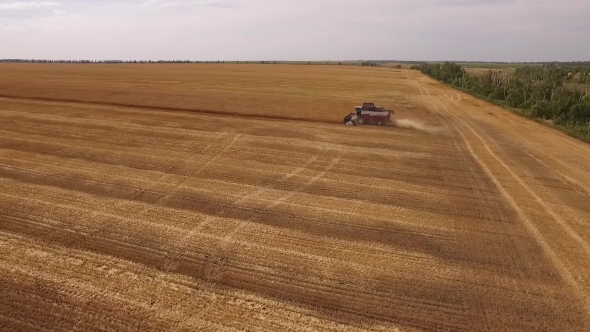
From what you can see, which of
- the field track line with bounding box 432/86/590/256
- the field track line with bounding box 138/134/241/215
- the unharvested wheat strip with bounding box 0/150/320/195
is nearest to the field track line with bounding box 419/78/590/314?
the field track line with bounding box 432/86/590/256

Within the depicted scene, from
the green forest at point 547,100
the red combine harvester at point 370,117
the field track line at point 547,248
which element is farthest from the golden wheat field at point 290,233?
the green forest at point 547,100

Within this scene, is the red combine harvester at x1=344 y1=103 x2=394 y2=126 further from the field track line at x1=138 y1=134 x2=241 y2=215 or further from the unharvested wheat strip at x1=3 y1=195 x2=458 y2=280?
the unharvested wheat strip at x1=3 y1=195 x2=458 y2=280

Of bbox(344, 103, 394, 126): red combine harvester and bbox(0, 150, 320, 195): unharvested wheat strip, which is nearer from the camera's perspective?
bbox(0, 150, 320, 195): unharvested wheat strip

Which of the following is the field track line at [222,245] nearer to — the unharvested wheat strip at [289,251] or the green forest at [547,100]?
the unharvested wheat strip at [289,251]

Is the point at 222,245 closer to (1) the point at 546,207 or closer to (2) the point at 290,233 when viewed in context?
(2) the point at 290,233

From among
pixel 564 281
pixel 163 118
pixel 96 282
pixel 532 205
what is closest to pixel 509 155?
pixel 532 205

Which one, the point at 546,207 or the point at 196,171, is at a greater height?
the point at 196,171

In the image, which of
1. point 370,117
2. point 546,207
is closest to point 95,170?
point 546,207

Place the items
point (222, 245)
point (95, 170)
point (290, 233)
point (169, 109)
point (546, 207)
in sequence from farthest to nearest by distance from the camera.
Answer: point (169, 109) → point (95, 170) → point (546, 207) → point (290, 233) → point (222, 245)
